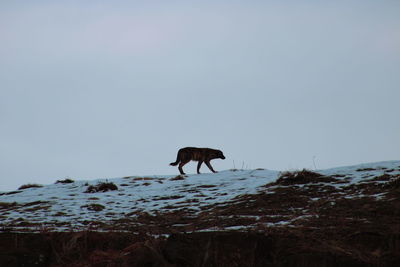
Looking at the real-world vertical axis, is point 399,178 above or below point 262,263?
above

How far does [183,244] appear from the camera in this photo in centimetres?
585

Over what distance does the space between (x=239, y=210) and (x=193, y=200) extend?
2100mm

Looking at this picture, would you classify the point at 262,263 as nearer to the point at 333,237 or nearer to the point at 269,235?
the point at 269,235

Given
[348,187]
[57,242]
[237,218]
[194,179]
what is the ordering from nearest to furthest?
[57,242] < [237,218] < [348,187] < [194,179]

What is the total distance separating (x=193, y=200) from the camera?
10.7 meters

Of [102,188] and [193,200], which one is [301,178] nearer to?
[193,200]

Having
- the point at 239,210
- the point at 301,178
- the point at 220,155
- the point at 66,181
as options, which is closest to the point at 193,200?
the point at 239,210

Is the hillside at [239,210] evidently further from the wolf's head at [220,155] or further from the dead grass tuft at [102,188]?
the wolf's head at [220,155]

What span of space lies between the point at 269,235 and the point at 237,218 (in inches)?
81.1

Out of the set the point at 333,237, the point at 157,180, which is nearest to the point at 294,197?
the point at 333,237

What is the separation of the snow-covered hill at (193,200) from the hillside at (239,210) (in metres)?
0.02

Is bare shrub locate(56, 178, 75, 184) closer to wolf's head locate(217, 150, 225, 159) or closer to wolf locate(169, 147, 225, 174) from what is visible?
wolf locate(169, 147, 225, 174)

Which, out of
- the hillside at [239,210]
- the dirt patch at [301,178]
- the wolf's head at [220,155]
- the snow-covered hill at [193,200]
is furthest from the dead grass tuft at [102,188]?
the wolf's head at [220,155]

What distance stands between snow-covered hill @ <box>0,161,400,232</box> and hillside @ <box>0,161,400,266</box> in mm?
22
